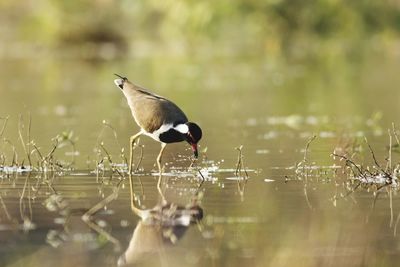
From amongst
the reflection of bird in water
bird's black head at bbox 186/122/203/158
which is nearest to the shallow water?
the reflection of bird in water

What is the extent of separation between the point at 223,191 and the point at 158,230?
1933mm

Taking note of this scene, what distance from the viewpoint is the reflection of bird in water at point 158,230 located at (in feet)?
24.9

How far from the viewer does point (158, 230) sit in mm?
8398

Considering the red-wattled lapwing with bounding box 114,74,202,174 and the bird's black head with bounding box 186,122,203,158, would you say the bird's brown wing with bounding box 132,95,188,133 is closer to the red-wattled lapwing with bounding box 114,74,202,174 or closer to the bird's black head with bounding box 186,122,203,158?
the red-wattled lapwing with bounding box 114,74,202,174

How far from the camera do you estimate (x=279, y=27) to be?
3738 centimetres

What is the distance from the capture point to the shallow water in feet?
25.2

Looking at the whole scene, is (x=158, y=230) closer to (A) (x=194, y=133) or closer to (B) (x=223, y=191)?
(B) (x=223, y=191)

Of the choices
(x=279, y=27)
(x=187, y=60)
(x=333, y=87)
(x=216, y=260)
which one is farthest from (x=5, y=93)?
(x=216, y=260)

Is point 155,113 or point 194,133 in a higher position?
point 155,113

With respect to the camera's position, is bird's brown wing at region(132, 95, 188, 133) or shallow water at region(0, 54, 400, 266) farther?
bird's brown wing at region(132, 95, 188, 133)

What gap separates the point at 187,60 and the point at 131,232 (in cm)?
2808

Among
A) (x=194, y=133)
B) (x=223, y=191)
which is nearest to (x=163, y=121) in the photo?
(x=194, y=133)

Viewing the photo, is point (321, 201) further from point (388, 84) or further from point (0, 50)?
point (0, 50)

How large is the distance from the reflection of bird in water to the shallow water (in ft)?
0.07
